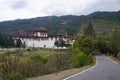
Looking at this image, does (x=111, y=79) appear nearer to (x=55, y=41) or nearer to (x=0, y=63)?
(x=0, y=63)

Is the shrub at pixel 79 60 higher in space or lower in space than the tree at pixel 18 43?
lower

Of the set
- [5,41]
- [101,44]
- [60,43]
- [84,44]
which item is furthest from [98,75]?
[60,43]

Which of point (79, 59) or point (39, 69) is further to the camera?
point (79, 59)

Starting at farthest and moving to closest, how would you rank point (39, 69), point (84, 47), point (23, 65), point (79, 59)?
1. point (84, 47)
2. point (79, 59)
3. point (39, 69)
4. point (23, 65)

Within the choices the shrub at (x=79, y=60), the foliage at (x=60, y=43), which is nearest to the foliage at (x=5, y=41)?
the foliage at (x=60, y=43)

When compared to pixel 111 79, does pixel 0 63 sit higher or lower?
higher

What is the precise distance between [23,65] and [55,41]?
102 metres

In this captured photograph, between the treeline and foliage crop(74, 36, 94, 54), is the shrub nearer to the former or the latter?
the treeline

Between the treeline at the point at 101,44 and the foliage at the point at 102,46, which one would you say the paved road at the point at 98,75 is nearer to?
the treeline at the point at 101,44

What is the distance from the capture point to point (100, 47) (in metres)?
109

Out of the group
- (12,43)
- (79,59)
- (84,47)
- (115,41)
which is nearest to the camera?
(79,59)

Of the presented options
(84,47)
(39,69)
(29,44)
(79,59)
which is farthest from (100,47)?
(39,69)

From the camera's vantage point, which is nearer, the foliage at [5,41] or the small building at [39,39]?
the foliage at [5,41]

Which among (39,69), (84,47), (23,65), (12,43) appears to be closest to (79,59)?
(39,69)
